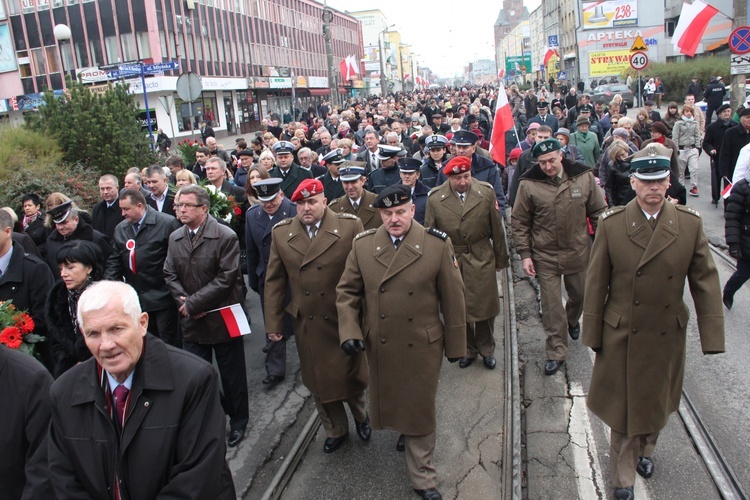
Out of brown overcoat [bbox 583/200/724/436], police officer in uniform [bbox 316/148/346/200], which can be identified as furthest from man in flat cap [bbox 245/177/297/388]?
brown overcoat [bbox 583/200/724/436]

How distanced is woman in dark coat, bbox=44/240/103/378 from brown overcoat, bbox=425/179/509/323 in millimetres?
3126

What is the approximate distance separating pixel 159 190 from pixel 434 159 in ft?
11.4

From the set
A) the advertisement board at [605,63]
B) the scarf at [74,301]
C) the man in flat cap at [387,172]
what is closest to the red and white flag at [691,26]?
the man in flat cap at [387,172]

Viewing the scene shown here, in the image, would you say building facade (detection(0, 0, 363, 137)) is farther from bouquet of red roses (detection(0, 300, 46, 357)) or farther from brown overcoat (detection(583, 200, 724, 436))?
brown overcoat (detection(583, 200, 724, 436))

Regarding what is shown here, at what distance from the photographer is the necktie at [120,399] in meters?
2.69

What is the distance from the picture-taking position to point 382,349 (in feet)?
14.3

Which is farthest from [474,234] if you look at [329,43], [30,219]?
[329,43]

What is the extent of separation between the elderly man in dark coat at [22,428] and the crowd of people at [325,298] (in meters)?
0.02

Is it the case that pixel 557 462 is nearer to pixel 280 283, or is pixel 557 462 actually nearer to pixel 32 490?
pixel 280 283

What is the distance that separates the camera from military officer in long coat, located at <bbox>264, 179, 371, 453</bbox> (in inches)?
192

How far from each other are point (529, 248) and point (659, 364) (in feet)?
7.56

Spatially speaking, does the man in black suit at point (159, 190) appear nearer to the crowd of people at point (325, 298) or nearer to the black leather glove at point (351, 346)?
the crowd of people at point (325, 298)

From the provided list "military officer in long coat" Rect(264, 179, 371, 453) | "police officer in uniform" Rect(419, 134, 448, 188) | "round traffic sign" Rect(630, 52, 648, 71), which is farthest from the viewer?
"round traffic sign" Rect(630, 52, 648, 71)

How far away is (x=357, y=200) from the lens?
6.68 meters
